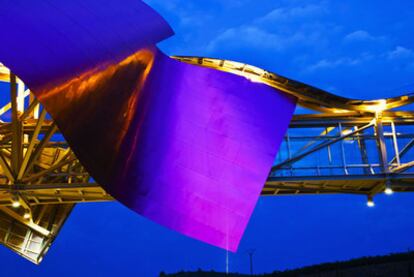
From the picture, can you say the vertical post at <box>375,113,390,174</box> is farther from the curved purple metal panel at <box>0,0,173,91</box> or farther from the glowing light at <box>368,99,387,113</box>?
the curved purple metal panel at <box>0,0,173,91</box>

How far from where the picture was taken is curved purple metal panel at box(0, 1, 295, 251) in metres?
16.0

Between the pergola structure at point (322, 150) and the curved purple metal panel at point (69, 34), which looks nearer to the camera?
the curved purple metal panel at point (69, 34)

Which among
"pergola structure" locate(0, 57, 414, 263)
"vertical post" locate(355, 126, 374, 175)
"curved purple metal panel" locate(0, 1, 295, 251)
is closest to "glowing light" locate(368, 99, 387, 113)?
"pergola structure" locate(0, 57, 414, 263)

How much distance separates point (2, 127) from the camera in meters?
24.5

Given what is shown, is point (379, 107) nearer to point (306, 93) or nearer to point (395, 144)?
point (395, 144)

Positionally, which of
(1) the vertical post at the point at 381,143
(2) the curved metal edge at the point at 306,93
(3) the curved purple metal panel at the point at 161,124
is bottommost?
(3) the curved purple metal panel at the point at 161,124

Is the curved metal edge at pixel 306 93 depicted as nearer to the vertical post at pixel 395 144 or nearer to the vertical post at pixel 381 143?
the vertical post at pixel 381 143

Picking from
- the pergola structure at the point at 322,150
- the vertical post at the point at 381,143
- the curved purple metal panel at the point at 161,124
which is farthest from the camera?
the vertical post at the point at 381,143

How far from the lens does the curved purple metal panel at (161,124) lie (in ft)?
52.5

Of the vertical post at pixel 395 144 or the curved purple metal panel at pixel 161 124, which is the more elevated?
the vertical post at pixel 395 144

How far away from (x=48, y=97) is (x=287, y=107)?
10.1 meters

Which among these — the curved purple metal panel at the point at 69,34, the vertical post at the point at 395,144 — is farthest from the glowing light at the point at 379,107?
the curved purple metal panel at the point at 69,34

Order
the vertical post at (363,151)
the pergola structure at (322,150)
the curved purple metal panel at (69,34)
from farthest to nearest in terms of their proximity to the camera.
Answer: the vertical post at (363,151) → the pergola structure at (322,150) → the curved purple metal panel at (69,34)

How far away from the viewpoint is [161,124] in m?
19.5
